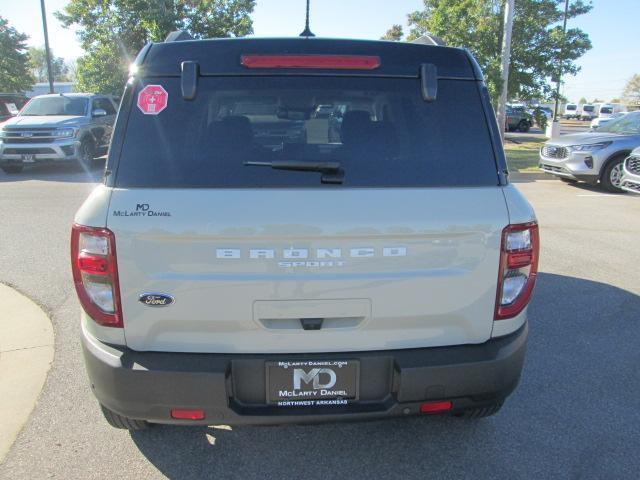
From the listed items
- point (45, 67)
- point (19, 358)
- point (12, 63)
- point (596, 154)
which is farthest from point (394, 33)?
point (45, 67)

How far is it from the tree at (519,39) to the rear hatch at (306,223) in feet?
45.7

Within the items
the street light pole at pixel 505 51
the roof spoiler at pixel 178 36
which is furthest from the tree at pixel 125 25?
the roof spoiler at pixel 178 36

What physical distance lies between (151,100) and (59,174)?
1288 centimetres

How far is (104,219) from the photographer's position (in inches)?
83.7

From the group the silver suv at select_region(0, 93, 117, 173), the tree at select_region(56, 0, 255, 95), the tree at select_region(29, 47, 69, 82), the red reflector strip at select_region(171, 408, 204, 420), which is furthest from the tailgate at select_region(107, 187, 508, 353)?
the tree at select_region(29, 47, 69, 82)

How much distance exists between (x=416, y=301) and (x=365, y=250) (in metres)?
0.32

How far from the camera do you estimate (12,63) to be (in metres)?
36.7

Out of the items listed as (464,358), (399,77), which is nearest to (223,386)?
(464,358)

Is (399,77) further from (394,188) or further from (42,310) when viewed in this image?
(42,310)

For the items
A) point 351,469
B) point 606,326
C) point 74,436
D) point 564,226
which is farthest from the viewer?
point 564,226

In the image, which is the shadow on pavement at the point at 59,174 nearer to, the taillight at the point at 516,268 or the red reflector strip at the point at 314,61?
the red reflector strip at the point at 314,61

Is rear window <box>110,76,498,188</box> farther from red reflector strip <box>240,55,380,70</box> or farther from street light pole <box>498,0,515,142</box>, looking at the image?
street light pole <box>498,0,515,142</box>

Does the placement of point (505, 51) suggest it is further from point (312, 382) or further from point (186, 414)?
point (186, 414)

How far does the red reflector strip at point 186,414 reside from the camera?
7.22 ft
